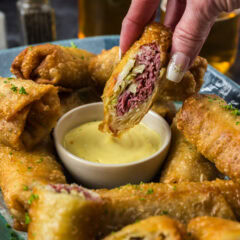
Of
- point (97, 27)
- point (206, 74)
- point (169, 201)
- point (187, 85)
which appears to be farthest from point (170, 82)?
point (97, 27)

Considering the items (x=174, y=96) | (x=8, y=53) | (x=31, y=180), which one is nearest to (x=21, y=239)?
(x=31, y=180)

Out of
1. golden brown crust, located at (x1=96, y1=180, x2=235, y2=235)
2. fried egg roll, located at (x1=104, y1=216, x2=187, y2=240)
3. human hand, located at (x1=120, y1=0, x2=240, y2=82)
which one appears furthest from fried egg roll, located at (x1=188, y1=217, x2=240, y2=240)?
human hand, located at (x1=120, y1=0, x2=240, y2=82)

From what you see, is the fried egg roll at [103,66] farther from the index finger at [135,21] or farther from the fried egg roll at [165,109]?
the fried egg roll at [165,109]

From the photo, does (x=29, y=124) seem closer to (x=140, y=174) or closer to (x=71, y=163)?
(x=71, y=163)

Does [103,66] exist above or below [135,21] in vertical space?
below

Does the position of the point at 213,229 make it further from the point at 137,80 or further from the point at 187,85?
the point at 187,85

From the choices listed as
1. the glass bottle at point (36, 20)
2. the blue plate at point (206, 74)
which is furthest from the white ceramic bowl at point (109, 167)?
the glass bottle at point (36, 20)

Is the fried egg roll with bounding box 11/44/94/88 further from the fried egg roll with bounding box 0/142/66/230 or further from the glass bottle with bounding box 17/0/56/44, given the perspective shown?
the glass bottle with bounding box 17/0/56/44
